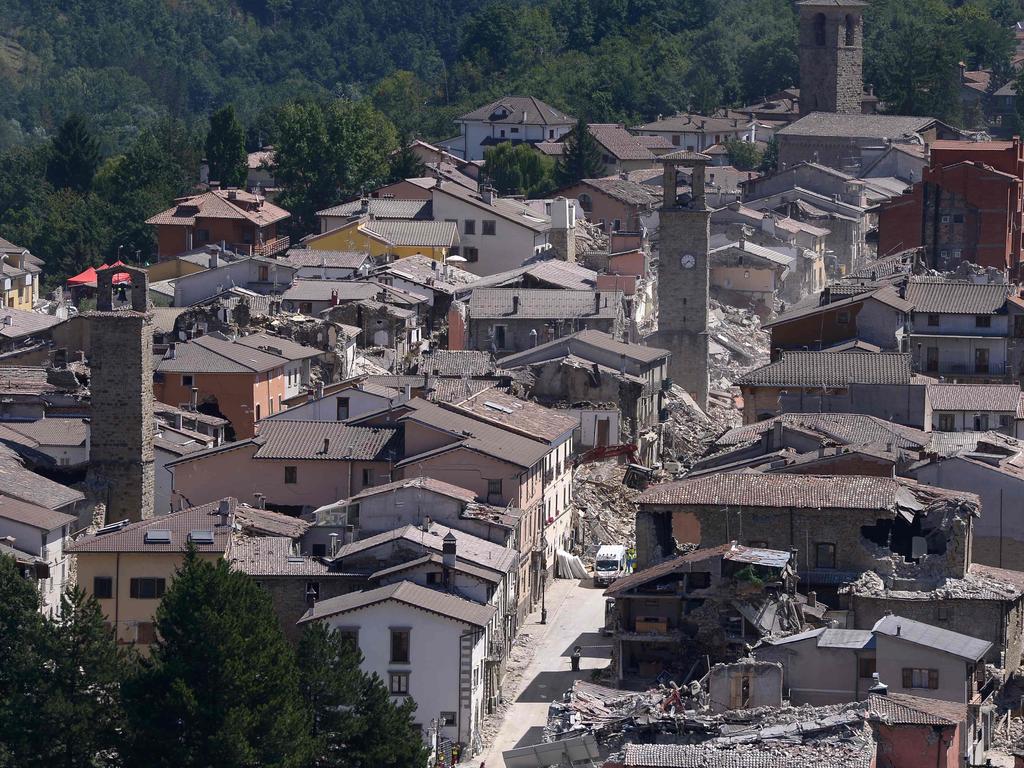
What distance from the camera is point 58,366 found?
218 feet

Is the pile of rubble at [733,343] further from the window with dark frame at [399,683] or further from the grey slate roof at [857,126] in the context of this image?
the window with dark frame at [399,683]

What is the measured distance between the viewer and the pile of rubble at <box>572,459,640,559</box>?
60938 millimetres

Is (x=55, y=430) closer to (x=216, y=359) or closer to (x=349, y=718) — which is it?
(x=216, y=359)

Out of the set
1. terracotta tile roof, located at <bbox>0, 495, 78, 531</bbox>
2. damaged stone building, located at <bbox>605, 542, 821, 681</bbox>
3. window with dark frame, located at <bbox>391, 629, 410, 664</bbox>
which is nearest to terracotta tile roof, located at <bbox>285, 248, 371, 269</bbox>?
terracotta tile roof, located at <bbox>0, 495, 78, 531</bbox>

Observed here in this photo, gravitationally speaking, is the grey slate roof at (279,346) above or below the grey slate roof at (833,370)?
above

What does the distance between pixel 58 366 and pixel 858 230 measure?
41.6 meters

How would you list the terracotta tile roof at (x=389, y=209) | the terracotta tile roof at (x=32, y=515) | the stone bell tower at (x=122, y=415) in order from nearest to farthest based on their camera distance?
the terracotta tile roof at (x=32, y=515)
the stone bell tower at (x=122, y=415)
the terracotta tile roof at (x=389, y=209)

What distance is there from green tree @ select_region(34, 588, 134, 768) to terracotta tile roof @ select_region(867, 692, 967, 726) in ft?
39.0

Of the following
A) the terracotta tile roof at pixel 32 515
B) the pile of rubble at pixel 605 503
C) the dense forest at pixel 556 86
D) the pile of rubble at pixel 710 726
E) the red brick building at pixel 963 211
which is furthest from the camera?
the dense forest at pixel 556 86

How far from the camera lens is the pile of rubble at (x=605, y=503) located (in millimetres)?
60938

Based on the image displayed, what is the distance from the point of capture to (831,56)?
119500 millimetres

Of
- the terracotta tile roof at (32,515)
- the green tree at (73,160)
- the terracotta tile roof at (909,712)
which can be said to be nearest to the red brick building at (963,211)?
the green tree at (73,160)

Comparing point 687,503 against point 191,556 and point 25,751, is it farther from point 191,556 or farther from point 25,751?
point 25,751

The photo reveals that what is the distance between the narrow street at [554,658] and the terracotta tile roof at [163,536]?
6.22 meters
